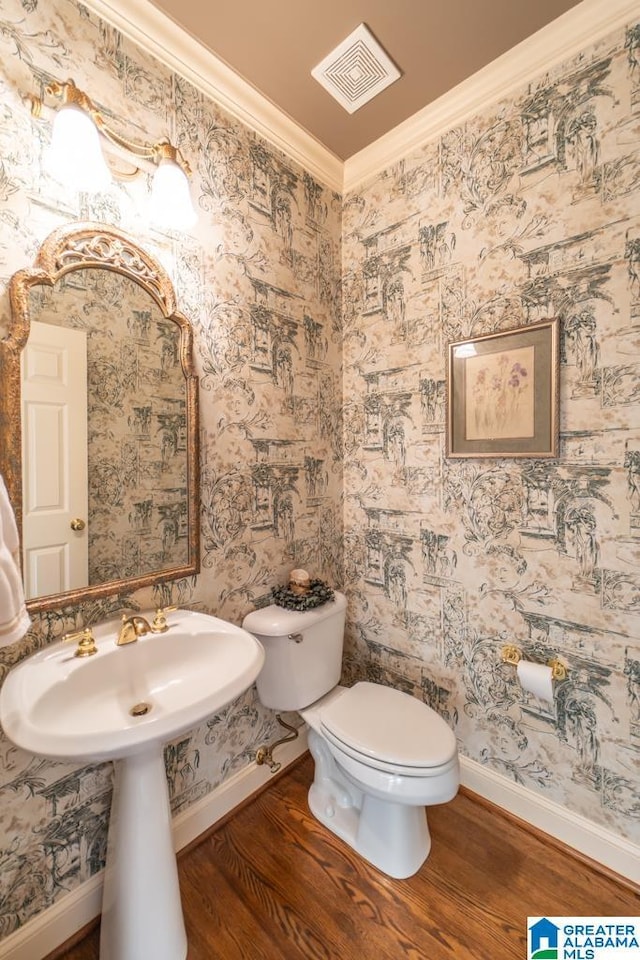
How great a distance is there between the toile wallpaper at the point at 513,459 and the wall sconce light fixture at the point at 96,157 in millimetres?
872

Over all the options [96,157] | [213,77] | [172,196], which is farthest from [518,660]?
[213,77]

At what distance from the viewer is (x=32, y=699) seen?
841mm

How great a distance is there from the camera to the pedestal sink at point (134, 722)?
81 centimetres

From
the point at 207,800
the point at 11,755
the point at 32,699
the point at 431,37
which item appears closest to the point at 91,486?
the point at 32,699

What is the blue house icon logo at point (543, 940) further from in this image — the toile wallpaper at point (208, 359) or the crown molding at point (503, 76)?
the crown molding at point (503, 76)

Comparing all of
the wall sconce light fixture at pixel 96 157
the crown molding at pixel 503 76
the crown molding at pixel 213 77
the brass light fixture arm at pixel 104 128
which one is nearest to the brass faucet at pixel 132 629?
the wall sconce light fixture at pixel 96 157

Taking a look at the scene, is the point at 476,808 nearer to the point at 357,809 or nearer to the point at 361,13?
the point at 357,809

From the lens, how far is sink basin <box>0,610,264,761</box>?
2.43 feet

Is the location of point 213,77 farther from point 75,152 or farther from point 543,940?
point 543,940

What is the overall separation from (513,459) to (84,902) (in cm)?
184

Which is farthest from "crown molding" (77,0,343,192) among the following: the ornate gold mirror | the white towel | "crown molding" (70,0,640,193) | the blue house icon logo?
the blue house icon logo

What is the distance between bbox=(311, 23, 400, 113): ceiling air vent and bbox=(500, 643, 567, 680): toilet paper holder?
6.69ft

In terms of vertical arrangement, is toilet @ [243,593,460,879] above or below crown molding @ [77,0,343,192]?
below

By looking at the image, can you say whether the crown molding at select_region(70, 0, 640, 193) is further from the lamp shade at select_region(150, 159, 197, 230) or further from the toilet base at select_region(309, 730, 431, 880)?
the toilet base at select_region(309, 730, 431, 880)
